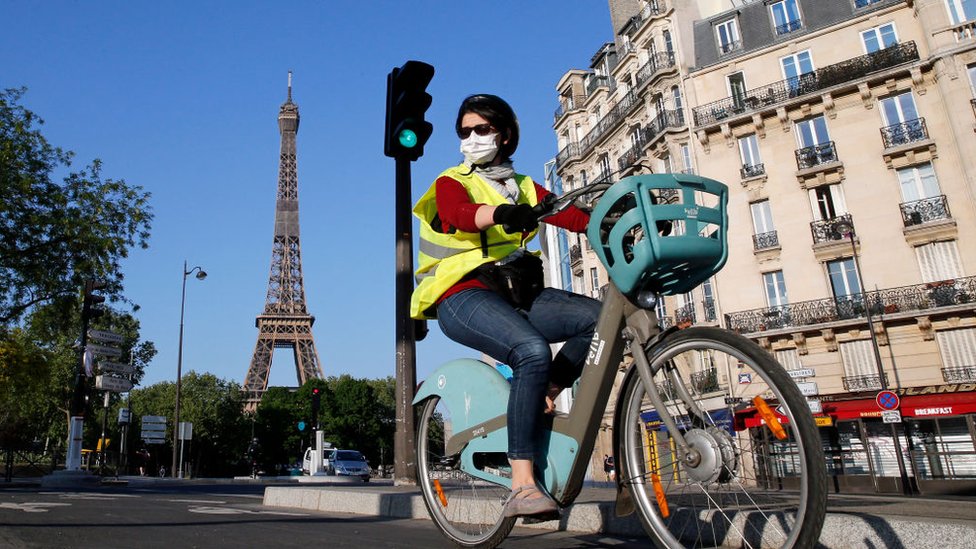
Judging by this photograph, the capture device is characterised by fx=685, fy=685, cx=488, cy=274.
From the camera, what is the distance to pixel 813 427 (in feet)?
6.02

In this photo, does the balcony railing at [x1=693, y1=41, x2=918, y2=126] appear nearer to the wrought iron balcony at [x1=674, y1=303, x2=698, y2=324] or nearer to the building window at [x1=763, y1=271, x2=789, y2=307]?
the building window at [x1=763, y1=271, x2=789, y2=307]

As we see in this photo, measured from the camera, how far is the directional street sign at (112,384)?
17.5 meters

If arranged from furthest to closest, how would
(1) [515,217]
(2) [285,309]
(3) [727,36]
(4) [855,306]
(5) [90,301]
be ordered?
(2) [285,309] < (3) [727,36] < (4) [855,306] < (5) [90,301] < (1) [515,217]

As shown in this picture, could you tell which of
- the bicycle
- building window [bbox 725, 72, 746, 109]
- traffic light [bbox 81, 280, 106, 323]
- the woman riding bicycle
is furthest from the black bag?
building window [bbox 725, 72, 746, 109]

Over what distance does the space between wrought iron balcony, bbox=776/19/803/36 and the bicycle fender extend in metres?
30.3

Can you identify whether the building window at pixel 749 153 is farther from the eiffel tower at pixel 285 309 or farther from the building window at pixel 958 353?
the eiffel tower at pixel 285 309

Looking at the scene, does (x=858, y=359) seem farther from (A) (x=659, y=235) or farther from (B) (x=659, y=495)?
(A) (x=659, y=235)

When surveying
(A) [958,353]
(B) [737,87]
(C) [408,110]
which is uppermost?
(B) [737,87]

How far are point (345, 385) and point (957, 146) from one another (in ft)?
193

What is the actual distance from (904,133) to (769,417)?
2753cm

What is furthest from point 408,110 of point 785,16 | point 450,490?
point 785,16

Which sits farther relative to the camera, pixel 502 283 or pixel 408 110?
pixel 408 110

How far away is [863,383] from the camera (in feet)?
77.3

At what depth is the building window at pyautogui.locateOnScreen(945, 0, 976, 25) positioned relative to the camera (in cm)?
2439
